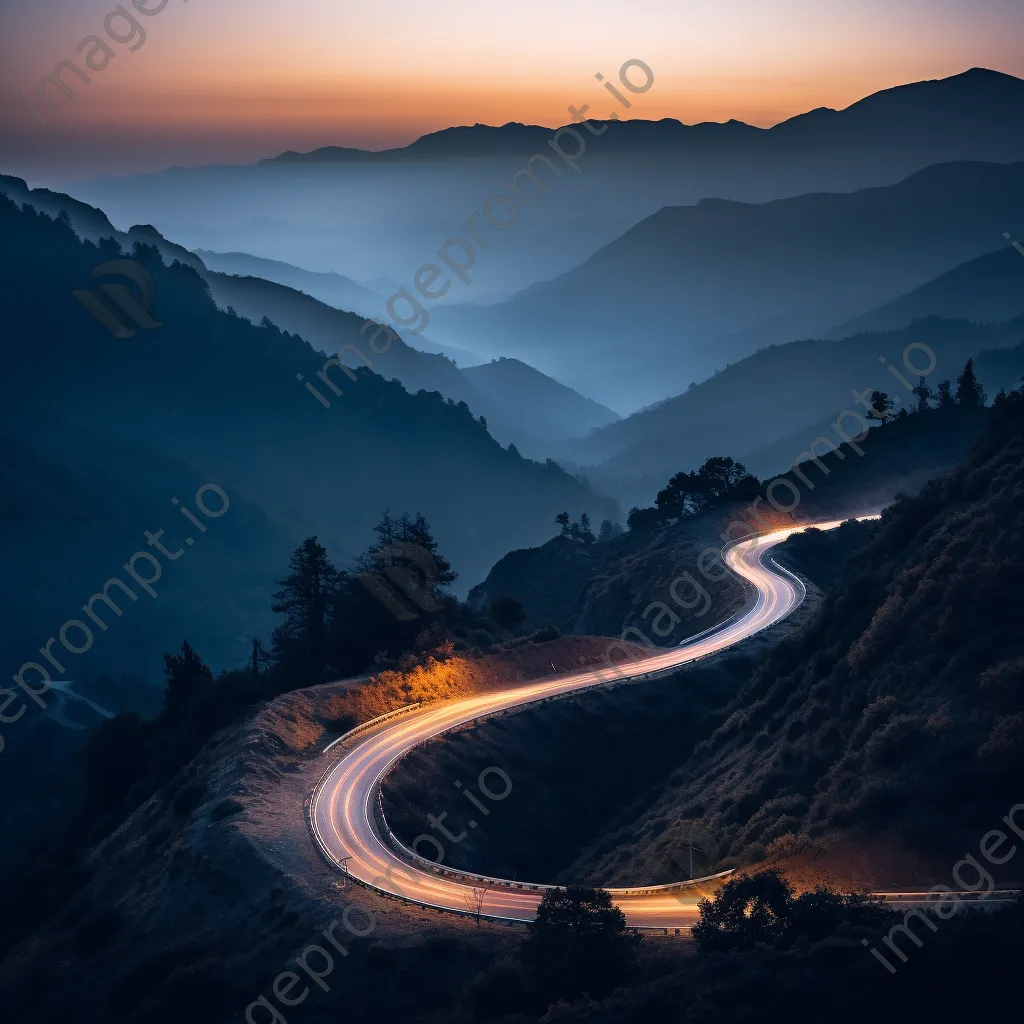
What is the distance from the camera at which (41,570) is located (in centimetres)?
15275

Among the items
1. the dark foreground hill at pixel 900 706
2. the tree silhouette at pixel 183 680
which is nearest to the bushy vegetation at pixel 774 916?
the dark foreground hill at pixel 900 706

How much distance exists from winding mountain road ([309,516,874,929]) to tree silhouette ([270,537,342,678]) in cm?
1353

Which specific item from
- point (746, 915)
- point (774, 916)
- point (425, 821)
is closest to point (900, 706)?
point (746, 915)

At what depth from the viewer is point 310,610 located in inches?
2522

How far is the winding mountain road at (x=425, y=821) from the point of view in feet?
101

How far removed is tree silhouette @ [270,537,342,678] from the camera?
61.8 meters

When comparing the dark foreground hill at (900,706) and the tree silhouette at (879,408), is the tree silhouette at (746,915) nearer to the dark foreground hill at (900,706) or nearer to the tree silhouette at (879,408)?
the dark foreground hill at (900,706)

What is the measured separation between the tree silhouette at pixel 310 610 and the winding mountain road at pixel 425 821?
13.5 m

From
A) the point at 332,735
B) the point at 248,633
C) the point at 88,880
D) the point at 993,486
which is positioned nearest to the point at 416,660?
the point at 332,735

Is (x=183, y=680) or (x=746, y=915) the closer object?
(x=746, y=915)

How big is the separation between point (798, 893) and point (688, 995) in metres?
6.24

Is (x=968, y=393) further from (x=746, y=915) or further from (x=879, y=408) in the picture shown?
(x=746, y=915)

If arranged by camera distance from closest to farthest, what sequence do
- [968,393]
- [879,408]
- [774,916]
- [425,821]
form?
[774,916] < [425,821] < [879,408] < [968,393]

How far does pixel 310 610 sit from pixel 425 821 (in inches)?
1020
